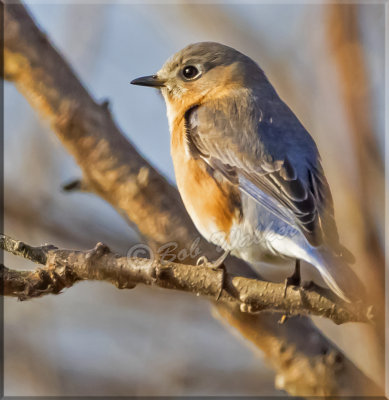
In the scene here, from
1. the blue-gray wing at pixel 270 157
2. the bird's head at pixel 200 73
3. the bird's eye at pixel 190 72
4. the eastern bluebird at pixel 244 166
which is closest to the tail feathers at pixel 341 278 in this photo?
the eastern bluebird at pixel 244 166

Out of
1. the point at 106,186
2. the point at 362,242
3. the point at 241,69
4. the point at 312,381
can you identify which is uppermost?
the point at 241,69

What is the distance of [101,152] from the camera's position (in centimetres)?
424

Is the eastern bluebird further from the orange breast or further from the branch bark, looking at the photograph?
the branch bark

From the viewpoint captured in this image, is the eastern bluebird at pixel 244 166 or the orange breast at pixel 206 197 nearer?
the eastern bluebird at pixel 244 166

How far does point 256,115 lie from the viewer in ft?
12.6

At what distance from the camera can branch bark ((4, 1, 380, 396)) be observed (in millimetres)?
4156

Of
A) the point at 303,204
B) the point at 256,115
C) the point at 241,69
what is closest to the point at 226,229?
the point at 303,204

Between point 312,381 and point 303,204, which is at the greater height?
point 303,204

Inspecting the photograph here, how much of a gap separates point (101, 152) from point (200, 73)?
0.90 metres

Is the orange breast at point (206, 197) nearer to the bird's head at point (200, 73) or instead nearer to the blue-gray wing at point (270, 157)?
the blue-gray wing at point (270, 157)

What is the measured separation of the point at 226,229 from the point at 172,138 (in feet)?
2.85

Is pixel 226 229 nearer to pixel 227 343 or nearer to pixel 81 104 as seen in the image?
pixel 81 104

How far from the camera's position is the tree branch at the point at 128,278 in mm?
2771

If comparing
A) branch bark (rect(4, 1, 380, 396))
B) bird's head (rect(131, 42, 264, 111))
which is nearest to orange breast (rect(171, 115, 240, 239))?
branch bark (rect(4, 1, 380, 396))
